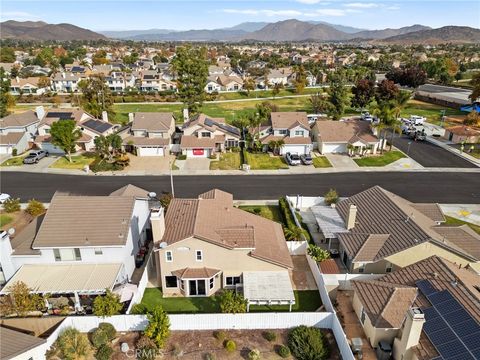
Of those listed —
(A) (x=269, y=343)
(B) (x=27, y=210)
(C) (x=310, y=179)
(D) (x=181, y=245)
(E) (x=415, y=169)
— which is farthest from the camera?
(E) (x=415, y=169)

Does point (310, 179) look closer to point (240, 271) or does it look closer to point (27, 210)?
point (240, 271)

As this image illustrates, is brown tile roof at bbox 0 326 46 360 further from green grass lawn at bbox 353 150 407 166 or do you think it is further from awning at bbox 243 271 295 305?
green grass lawn at bbox 353 150 407 166

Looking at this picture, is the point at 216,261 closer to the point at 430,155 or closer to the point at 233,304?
the point at 233,304

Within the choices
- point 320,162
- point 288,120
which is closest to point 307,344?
point 320,162

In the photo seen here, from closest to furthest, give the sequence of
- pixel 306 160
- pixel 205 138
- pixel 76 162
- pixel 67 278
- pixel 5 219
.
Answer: pixel 67 278 → pixel 5 219 → pixel 306 160 → pixel 76 162 → pixel 205 138

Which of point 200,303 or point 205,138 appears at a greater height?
point 205,138

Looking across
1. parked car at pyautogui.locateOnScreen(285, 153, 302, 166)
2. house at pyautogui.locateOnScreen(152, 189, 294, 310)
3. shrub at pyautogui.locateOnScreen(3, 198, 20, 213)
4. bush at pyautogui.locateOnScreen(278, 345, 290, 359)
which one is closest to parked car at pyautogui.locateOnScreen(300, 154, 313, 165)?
parked car at pyautogui.locateOnScreen(285, 153, 302, 166)

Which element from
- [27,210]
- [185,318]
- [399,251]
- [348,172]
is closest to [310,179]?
[348,172]
